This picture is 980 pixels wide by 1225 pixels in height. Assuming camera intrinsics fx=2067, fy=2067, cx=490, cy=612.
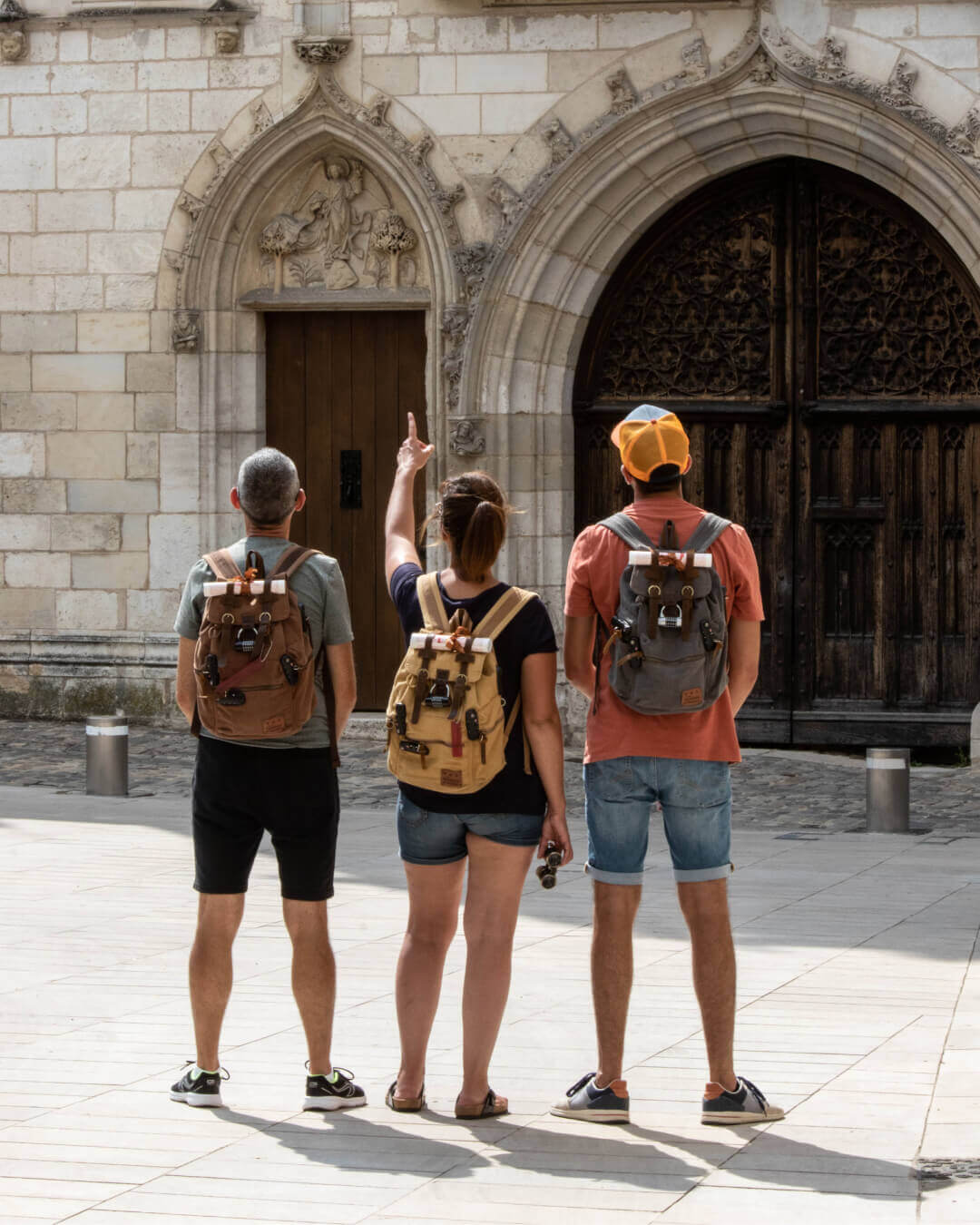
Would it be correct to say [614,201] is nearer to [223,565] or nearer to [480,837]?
[223,565]

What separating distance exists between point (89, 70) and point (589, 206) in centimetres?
363

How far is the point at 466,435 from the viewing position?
13523 millimetres

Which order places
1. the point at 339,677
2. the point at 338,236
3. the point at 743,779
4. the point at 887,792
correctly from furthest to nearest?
the point at 338,236 < the point at 743,779 < the point at 887,792 < the point at 339,677

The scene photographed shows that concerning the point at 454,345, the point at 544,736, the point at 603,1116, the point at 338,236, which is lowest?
the point at 603,1116

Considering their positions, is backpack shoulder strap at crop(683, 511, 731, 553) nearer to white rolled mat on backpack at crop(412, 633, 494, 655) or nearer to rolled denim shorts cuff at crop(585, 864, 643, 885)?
white rolled mat on backpack at crop(412, 633, 494, 655)

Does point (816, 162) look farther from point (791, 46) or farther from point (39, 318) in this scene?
point (39, 318)

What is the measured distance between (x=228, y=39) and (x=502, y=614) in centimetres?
987

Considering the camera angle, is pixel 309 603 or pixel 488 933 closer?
pixel 488 933

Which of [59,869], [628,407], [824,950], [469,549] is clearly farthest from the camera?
[628,407]

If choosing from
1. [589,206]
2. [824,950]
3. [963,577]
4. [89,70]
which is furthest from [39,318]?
[824,950]

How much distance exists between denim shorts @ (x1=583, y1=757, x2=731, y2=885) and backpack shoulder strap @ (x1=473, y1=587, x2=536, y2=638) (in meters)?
0.40

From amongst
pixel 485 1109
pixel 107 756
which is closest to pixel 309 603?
pixel 485 1109

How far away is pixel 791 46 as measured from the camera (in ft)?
42.8

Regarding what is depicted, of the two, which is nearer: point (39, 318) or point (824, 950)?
point (824, 950)
